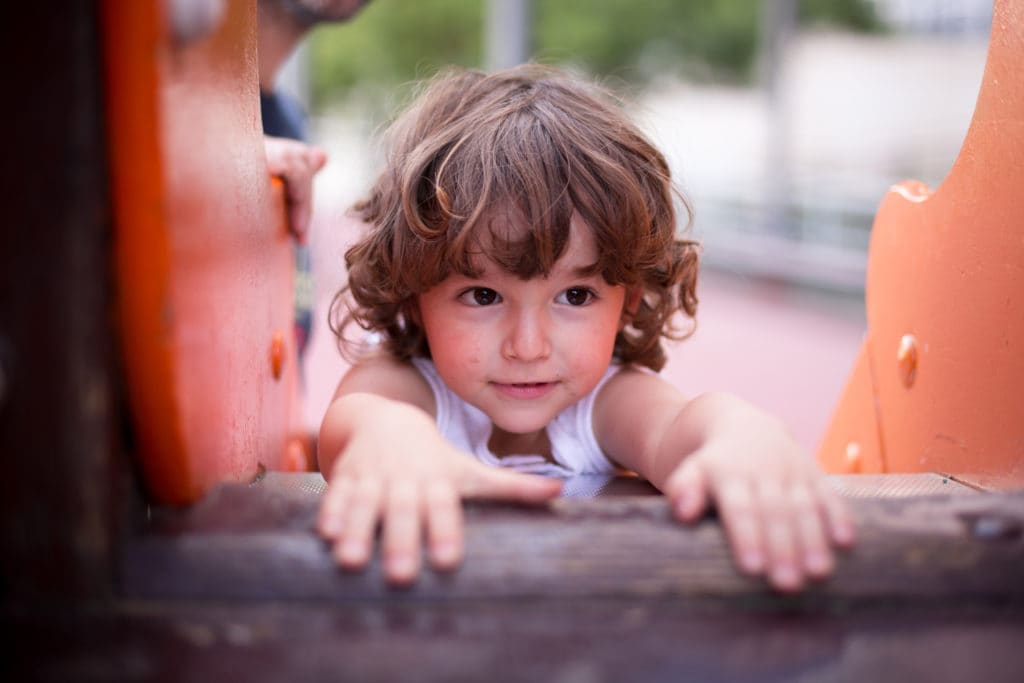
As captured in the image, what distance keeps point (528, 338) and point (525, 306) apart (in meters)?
0.03

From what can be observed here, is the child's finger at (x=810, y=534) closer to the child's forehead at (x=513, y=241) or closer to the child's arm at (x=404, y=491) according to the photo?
the child's arm at (x=404, y=491)

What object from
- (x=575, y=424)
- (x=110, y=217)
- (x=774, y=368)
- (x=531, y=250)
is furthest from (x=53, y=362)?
(x=774, y=368)

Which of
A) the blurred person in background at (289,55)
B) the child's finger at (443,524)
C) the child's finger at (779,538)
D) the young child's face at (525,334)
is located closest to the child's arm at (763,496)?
the child's finger at (779,538)

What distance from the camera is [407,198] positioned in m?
0.98

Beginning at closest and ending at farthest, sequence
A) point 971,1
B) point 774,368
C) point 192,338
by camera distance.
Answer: point 192,338 < point 774,368 < point 971,1

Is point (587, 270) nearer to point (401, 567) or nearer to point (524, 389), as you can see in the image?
point (524, 389)

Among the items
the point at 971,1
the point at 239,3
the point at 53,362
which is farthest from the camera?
the point at 971,1

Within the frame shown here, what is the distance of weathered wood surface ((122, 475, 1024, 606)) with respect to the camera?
1.64ft

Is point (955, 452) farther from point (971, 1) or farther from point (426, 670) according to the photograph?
point (971, 1)

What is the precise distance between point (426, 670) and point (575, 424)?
27.3 inches

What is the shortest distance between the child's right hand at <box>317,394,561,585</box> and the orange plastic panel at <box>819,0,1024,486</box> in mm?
484

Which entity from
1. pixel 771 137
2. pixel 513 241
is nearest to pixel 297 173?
pixel 513 241

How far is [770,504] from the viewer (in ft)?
1.78

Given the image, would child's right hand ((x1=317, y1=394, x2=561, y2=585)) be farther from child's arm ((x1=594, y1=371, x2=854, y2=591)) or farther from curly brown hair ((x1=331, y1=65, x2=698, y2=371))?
curly brown hair ((x1=331, y1=65, x2=698, y2=371))
